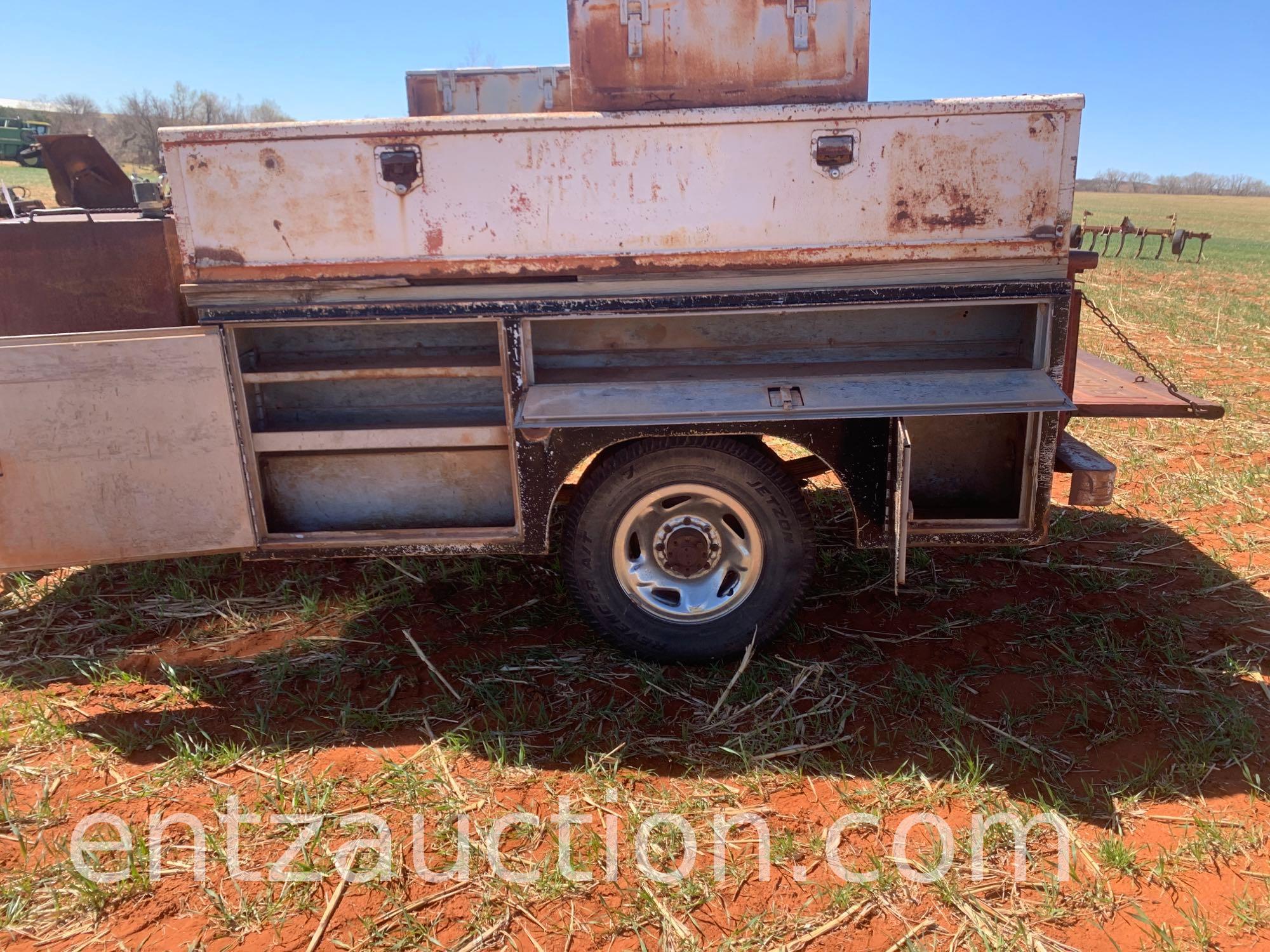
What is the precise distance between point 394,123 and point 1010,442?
2.75m

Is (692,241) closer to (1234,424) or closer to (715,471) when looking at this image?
(715,471)

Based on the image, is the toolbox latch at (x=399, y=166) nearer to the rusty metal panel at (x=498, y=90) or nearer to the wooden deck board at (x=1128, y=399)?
the rusty metal panel at (x=498, y=90)

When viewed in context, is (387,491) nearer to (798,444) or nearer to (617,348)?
(617,348)

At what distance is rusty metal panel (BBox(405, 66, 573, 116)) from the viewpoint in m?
4.62

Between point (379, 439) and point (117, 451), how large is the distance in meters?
1.00

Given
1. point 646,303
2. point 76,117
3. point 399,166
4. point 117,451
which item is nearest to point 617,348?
point 646,303

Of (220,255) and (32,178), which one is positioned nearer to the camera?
(220,255)

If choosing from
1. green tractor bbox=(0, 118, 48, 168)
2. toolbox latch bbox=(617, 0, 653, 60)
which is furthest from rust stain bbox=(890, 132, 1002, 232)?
green tractor bbox=(0, 118, 48, 168)

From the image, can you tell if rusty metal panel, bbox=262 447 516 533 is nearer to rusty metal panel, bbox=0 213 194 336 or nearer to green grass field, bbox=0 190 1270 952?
green grass field, bbox=0 190 1270 952

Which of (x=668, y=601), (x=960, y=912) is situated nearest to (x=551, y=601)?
(x=668, y=601)

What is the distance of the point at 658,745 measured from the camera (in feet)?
10.8

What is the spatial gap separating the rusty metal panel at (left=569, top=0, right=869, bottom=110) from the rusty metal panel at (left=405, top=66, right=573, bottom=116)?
1273mm

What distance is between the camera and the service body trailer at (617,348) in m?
3.29

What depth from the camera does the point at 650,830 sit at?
2859mm
